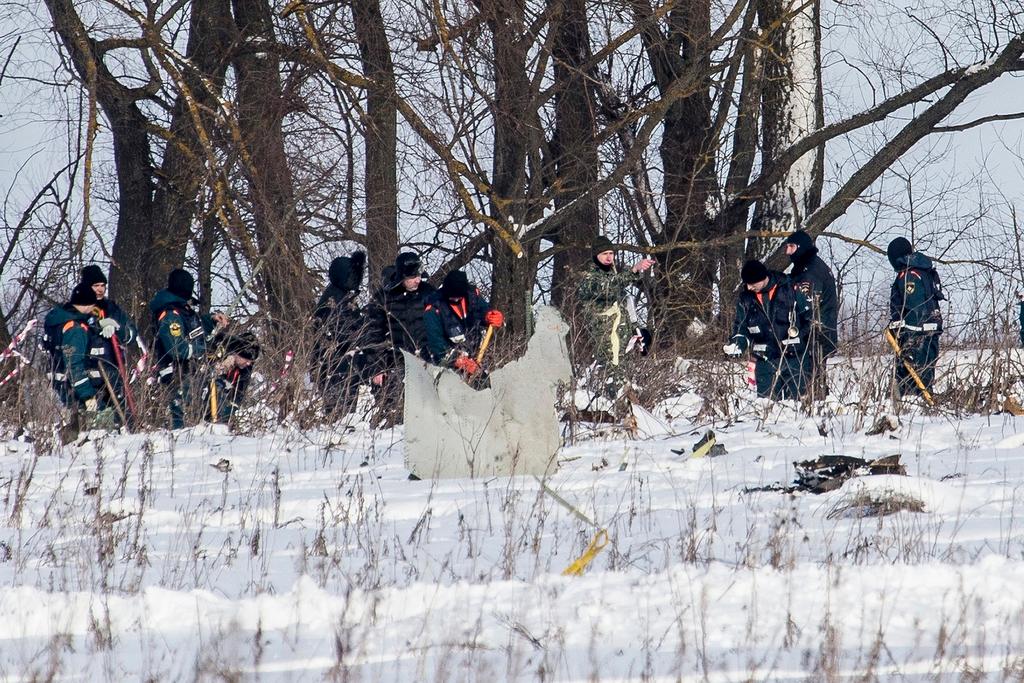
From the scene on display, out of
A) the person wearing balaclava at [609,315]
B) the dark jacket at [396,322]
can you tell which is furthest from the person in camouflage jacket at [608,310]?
the dark jacket at [396,322]

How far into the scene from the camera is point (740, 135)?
17109 millimetres

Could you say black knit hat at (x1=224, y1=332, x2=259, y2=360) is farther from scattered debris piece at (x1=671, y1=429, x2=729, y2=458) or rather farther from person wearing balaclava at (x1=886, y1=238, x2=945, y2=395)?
person wearing balaclava at (x1=886, y1=238, x2=945, y2=395)

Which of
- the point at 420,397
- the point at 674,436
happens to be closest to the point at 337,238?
the point at 674,436

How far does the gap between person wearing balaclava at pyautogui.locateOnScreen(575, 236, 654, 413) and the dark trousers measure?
2.02m

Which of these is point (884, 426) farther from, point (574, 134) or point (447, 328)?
point (574, 134)

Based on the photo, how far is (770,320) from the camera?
465 inches

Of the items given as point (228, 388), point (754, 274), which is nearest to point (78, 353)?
point (228, 388)

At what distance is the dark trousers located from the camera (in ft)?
32.7

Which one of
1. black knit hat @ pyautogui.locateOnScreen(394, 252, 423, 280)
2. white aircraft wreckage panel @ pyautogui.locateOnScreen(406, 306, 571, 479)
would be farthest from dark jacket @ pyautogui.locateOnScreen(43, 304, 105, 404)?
white aircraft wreckage panel @ pyautogui.locateOnScreen(406, 306, 571, 479)

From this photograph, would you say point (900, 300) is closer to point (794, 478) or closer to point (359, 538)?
point (794, 478)

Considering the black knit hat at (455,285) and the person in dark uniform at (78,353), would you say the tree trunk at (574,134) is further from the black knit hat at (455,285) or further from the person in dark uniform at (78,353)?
the person in dark uniform at (78,353)

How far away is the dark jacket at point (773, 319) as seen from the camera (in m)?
→ 11.7

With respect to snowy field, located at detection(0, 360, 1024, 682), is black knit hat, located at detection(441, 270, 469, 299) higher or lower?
higher

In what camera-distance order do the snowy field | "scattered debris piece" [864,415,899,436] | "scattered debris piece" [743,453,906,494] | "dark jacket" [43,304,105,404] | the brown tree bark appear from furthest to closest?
the brown tree bark
"dark jacket" [43,304,105,404]
"scattered debris piece" [864,415,899,436]
"scattered debris piece" [743,453,906,494]
the snowy field
